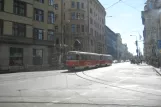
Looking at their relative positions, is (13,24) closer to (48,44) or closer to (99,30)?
(48,44)

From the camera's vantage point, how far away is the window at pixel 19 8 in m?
36.1

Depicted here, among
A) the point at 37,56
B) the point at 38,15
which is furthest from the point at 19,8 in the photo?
the point at 37,56

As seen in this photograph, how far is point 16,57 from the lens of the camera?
3584 centimetres

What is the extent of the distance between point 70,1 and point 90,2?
948 centimetres

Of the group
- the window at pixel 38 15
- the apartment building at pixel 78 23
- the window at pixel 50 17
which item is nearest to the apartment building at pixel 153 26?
the apartment building at pixel 78 23

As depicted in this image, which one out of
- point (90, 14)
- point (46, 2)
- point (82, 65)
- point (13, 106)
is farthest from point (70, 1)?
point (13, 106)

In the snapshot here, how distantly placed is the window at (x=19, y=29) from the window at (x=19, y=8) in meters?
2.01

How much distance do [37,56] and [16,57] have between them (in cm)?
539

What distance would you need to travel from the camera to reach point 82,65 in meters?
34.2

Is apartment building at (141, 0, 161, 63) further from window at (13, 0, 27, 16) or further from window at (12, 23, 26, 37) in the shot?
window at (12, 23, 26, 37)

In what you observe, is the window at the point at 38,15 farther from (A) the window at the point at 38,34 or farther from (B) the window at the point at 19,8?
(B) the window at the point at 19,8

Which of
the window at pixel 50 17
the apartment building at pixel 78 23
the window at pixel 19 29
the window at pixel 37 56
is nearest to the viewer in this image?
the window at pixel 19 29

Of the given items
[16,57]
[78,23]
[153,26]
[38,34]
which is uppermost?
[153,26]

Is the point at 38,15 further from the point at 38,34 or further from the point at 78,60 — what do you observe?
the point at 78,60
